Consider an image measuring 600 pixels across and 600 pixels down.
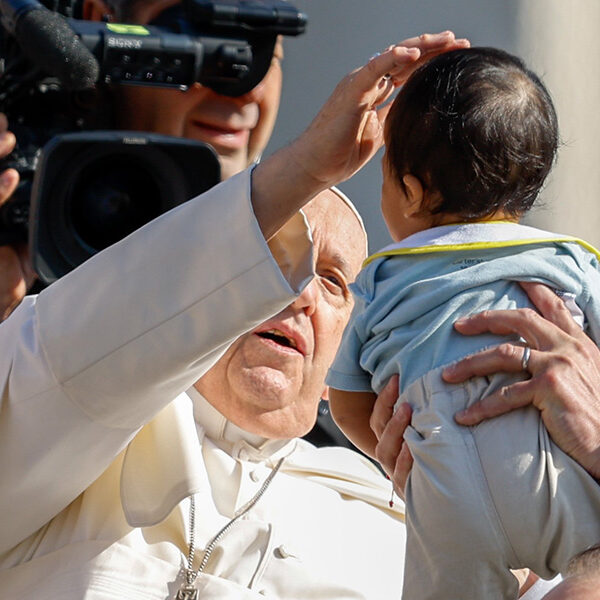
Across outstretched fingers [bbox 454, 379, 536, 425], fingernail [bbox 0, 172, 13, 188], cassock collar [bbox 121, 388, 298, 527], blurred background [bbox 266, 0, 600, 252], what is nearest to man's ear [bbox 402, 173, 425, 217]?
outstretched fingers [bbox 454, 379, 536, 425]

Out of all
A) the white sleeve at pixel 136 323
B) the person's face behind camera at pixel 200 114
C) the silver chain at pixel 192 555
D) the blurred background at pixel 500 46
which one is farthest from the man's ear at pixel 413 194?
the blurred background at pixel 500 46

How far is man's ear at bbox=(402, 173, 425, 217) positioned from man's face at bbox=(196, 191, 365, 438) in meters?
0.70

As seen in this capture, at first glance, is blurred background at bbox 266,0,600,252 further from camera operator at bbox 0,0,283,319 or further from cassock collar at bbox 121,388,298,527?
cassock collar at bbox 121,388,298,527

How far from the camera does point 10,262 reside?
7.13 feet

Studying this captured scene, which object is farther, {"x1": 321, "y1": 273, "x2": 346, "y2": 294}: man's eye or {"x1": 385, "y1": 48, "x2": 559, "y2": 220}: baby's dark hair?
{"x1": 321, "y1": 273, "x2": 346, "y2": 294}: man's eye

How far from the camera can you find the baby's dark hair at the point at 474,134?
5.48 feet

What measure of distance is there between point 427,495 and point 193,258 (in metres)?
0.38

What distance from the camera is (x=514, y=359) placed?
1.65 meters

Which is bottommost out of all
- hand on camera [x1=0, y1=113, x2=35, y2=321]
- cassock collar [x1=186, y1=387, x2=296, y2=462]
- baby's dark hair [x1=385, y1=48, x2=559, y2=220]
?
cassock collar [x1=186, y1=387, x2=296, y2=462]

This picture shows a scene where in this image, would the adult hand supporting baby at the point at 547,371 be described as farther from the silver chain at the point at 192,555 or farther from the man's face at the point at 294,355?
the man's face at the point at 294,355

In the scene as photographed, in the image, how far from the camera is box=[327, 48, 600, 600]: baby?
1.57 m

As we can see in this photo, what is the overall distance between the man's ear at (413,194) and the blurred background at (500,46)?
171 centimetres

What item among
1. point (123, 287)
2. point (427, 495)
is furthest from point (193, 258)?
point (427, 495)

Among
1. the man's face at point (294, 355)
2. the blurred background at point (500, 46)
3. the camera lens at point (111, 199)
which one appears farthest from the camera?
the blurred background at point (500, 46)
